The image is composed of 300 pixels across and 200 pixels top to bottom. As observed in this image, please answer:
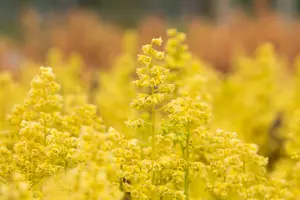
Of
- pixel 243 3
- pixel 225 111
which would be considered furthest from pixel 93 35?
pixel 243 3

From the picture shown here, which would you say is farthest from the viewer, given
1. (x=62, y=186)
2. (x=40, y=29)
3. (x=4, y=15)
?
(x=4, y=15)

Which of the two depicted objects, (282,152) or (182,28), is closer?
(282,152)

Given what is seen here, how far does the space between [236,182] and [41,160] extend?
57 centimetres

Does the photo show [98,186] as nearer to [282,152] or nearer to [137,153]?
[137,153]

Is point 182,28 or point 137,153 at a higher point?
point 182,28

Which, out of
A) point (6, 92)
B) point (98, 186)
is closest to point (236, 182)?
point (98, 186)

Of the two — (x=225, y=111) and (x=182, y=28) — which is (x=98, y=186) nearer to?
(x=225, y=111)

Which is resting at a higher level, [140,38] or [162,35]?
[162,35]

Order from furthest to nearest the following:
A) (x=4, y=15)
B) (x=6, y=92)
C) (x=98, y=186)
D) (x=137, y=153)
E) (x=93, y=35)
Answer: (x=4, y=15) < (x=93, y=35) < (x=6, y=92) < (x=137, y=153) < (x=98, y=186)

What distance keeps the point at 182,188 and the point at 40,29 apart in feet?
45.6

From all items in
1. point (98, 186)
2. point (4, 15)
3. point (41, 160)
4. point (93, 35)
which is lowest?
point (98, 186)

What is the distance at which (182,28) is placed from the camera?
16.6 m

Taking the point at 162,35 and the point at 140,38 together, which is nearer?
the point at 140,38

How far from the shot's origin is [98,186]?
4.82 feet
